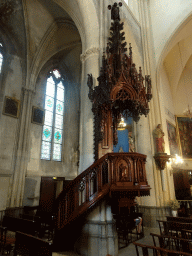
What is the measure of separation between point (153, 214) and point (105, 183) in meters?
4.37

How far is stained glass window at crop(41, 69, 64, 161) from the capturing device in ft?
38.8

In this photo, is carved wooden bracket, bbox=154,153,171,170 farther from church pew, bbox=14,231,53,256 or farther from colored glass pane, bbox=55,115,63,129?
colored glass pane, bbox=55,115,63,129

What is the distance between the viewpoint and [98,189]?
4629 mm

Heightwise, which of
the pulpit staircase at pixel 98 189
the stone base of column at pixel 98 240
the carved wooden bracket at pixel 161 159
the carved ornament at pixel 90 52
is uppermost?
the carved ornament at pixel 90 52

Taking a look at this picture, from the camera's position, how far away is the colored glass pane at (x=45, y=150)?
1148 cm

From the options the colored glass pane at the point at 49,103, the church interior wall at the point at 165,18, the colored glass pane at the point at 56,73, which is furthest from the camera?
the colored glass pane at the point at 56,73

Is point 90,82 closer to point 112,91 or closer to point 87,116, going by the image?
point 112,91

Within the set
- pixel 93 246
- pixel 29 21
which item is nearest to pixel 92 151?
pixel 93 246

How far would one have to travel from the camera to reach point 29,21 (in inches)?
414

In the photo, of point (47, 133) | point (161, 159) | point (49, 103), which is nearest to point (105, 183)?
point (161, 159)

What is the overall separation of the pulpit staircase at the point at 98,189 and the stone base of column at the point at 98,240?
0.24 m

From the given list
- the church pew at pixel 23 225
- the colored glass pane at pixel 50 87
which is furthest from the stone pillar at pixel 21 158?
the church pew at pixel 23 225

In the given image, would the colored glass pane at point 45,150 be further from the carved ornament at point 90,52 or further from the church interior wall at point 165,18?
the church interior wall at point 165,18

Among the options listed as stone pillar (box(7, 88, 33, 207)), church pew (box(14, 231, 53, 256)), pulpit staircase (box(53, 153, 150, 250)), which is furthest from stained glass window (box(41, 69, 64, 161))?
church pew (box(14, 231, 53, 256))
